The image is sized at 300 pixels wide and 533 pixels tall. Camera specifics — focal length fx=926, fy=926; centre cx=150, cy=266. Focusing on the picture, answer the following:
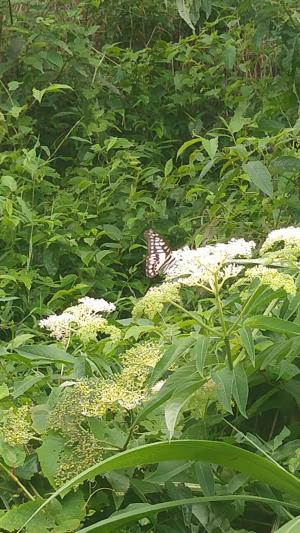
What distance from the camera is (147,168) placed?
4.14m

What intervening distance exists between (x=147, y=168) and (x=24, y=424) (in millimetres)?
2931

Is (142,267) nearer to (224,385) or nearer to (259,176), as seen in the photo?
(259,176)

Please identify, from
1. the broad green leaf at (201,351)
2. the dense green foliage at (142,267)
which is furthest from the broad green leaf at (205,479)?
the broad green leaf at (201,351)

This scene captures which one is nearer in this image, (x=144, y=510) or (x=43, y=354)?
(x=144, y=510)

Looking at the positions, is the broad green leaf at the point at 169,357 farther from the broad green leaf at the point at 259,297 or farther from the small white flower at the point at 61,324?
the small white flower at the point at 61,324

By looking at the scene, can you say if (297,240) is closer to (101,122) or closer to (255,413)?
(255,413)

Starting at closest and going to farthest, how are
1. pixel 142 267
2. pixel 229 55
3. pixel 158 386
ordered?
1. pixel 158 386
2. pixel 142 267
3. pixel 229 55

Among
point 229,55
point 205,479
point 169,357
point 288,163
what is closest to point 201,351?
point 169,357

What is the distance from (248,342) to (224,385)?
0.22 feet

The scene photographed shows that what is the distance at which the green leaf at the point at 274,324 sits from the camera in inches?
48.1

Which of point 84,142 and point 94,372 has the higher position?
point 94,372

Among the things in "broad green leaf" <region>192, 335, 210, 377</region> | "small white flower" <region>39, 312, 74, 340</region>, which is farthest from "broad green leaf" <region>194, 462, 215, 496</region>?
"small white flower" <region>39, 312, 74, 340</region>

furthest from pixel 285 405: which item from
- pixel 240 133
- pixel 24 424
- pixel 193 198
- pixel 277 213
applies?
pixel 240 133

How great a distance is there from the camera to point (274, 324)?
1.23m
